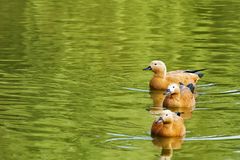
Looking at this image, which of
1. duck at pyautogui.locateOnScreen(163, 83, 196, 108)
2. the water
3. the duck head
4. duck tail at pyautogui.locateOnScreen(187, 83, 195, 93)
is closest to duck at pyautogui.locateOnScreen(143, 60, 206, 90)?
the duck head

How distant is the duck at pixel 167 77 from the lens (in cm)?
2081

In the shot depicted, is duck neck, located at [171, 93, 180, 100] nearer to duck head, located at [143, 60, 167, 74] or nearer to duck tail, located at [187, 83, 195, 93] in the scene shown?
duck tail, located at [187, 83, 195, 93]

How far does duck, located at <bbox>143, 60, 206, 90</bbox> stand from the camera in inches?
819

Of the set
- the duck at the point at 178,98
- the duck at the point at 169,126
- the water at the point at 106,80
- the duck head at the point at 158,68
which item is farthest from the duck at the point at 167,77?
the duck at the point at 169,126

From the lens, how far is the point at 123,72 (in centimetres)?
2219

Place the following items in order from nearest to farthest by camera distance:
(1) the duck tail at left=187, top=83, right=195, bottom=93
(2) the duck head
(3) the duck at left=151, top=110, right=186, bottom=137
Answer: (3) the duck at left=151, top=110, right=186, bottom=137 < (1) the duck tail at left=187, top=83, right=195, bottom=93 < (2) the duck head

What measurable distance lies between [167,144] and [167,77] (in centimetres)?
563

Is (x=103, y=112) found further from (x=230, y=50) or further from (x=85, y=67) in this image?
(x=230, y=50)

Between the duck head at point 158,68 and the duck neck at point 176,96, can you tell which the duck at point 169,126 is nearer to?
the duck neck at point 176,96

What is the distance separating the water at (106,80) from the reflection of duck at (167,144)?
61mm

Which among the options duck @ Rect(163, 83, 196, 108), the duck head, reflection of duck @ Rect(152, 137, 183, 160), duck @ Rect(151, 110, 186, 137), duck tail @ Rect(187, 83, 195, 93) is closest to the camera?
reflection of duck @ Rect(152, 137, 183, 160)

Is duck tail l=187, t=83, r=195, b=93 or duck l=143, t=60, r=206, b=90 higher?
duck tail l=187, t=83, r=195, b=93

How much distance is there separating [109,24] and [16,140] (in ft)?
59.4

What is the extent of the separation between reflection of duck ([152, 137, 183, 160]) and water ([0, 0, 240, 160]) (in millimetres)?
61
